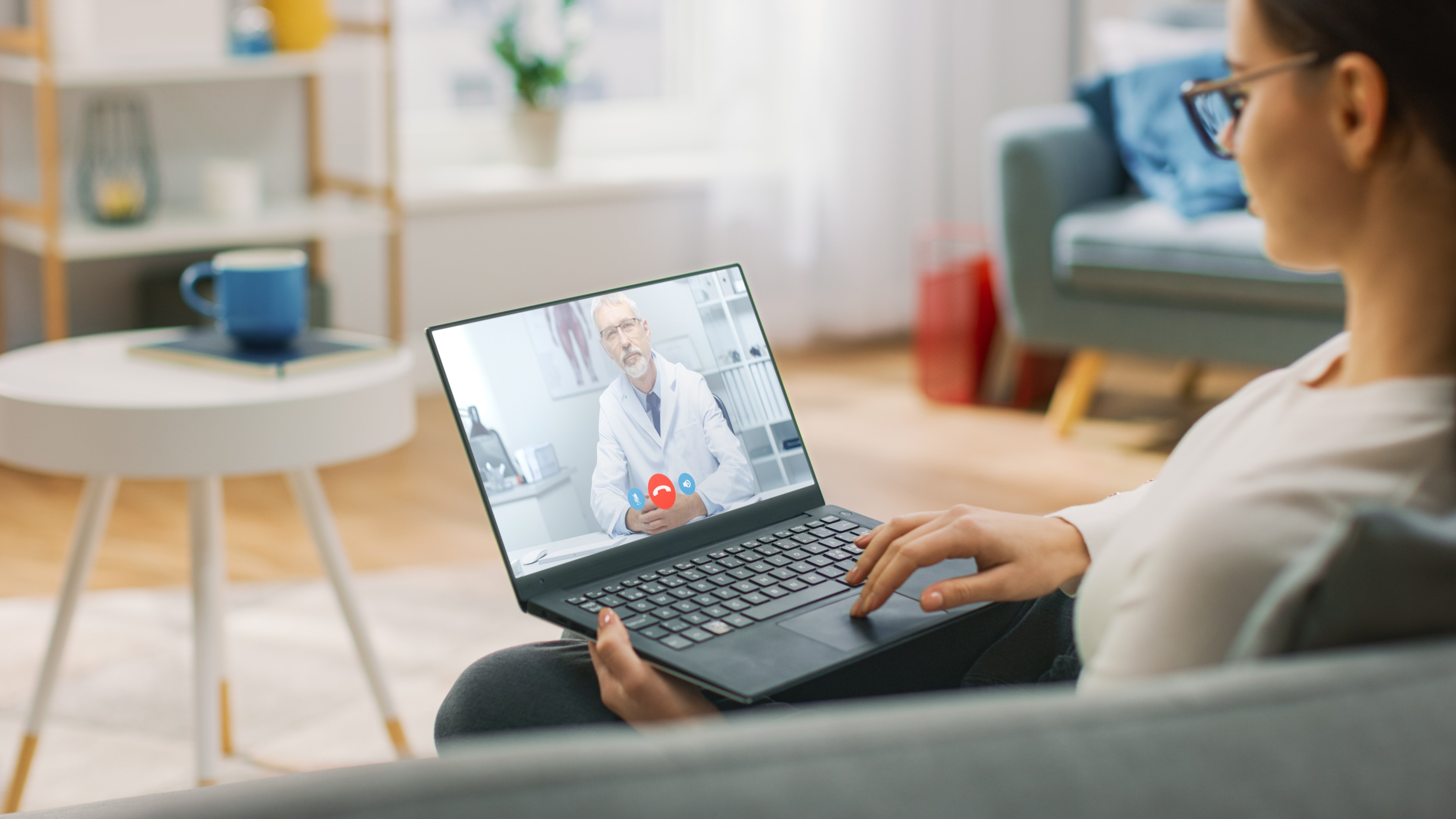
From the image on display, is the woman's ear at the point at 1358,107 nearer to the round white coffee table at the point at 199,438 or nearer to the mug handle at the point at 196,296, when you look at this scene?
the round white coffee table at the point at 199,438

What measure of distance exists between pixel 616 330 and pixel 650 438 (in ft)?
0.25

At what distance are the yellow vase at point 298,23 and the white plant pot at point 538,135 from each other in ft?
2.07

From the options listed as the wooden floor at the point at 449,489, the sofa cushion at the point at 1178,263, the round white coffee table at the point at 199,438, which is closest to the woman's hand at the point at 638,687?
the round white coffee table at the point at 199,438

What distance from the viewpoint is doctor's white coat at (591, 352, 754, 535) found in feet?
3.06

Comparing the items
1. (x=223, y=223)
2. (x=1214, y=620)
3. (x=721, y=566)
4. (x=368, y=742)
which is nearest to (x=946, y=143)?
(x=223, y=223)

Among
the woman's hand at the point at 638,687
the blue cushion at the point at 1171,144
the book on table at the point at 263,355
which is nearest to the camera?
the woman's hand at the point at 638,687

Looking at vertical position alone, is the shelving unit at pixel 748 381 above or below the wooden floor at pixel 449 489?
above

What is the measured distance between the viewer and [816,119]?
3873mm

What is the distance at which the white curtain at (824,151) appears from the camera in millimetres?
3822

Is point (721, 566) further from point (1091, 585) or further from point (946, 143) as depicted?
point (946, 143)

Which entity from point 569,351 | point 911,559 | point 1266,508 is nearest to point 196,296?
point 569,351

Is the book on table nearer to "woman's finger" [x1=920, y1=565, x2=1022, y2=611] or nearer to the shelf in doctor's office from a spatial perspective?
"woman's finger" [x1=920, y1=565, x2=1022, y2=611]

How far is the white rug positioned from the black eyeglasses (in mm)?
1267

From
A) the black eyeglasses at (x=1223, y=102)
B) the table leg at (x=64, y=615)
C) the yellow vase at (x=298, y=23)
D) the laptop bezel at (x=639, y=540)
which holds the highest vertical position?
the yellow vase at (x=298, y=23)
